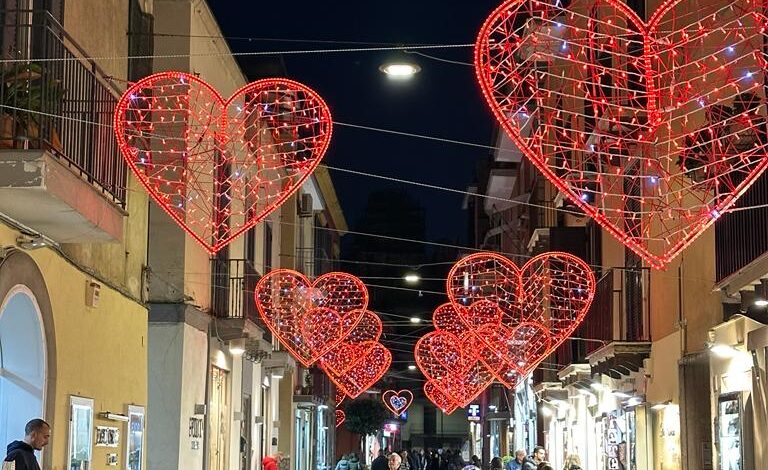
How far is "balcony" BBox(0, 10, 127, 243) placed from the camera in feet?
32.5

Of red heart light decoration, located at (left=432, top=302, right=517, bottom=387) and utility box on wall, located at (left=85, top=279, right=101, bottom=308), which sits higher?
red heart light decoration, located at (left=432, top=302, right=517, bottom=387)

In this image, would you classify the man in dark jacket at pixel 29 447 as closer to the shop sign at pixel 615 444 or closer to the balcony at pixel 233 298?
the balcony at pixel 233 298

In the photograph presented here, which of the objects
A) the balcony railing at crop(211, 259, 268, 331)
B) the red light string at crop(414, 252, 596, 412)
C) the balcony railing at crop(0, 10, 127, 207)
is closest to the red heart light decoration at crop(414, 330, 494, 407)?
the red light string at crop(414, 252, 596, 412)

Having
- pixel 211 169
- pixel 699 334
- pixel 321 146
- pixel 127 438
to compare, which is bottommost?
pixel 127 438

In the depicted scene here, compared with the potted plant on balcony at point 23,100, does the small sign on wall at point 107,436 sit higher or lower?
lower

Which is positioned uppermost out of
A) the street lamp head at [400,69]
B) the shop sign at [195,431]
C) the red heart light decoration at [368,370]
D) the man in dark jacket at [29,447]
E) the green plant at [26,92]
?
the street lamp head at [400,69]

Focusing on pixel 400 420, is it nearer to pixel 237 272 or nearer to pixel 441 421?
pixel 441 421

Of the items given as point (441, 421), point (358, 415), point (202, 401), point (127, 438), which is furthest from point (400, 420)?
point (127, 438)

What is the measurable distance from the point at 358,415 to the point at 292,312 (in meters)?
31.9

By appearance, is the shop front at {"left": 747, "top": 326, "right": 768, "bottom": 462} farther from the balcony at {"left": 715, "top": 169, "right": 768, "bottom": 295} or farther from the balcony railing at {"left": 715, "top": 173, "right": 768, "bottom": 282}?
the balcony railing at {"left": 715, "top": 173, "right": 768, "bottom": 282}

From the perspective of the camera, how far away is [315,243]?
43250mm

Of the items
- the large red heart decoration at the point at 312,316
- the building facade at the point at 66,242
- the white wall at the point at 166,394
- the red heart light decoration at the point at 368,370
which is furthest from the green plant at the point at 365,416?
the building facade at the point at 66,242

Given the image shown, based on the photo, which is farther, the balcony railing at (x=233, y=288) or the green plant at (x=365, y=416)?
the green plant at (x=365, y=416)

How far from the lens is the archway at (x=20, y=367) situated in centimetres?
1172
